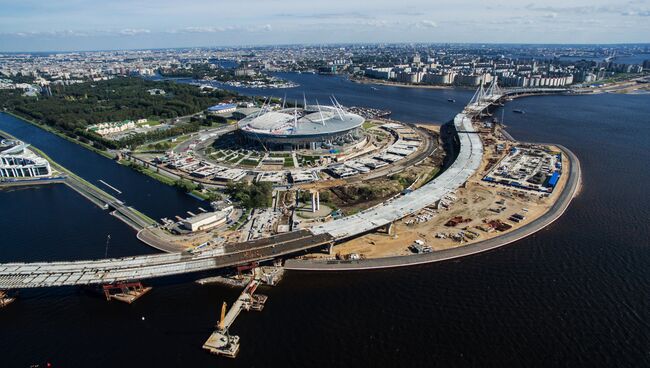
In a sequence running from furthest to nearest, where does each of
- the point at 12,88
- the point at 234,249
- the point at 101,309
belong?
1. the point at 12,88
2. the point at 234,249
3. the point at 101,309

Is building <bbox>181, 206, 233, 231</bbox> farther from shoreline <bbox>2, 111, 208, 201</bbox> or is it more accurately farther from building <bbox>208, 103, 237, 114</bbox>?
building <bbox>208, 103, 237, 114</bbox>

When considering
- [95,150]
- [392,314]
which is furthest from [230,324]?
[95,150]

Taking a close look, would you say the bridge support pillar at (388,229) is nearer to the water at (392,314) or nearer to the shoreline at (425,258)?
the shoreline at (425,258)

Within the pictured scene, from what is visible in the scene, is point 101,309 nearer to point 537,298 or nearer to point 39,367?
point 39,367

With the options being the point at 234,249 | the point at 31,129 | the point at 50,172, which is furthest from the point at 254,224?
the point at 31,129

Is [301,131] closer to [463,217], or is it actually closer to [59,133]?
[463,217]

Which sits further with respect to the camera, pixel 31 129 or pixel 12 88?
pixel 12 88
